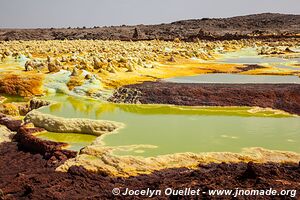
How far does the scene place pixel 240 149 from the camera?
6852mm

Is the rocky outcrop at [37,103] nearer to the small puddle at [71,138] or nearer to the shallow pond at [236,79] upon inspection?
the small puddle at [71,138]

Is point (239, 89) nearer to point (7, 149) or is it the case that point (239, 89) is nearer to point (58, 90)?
point (58, 90)

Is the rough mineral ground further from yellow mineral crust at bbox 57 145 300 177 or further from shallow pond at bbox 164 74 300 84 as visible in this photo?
shallow pond at bbox 164 74 300 84

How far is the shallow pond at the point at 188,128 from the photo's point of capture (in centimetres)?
700

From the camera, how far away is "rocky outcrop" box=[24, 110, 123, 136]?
8.54 meters

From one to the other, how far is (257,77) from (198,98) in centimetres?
445

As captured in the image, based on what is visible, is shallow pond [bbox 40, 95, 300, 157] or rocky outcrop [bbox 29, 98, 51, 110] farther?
rocky outcrop [bbox 29, 98, 51, 110]

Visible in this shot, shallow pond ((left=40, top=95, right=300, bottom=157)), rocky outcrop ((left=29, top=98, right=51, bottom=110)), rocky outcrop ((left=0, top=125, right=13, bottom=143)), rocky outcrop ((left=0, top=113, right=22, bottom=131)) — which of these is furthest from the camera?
rocky outcrop ((left=29, top=98, right=51, bottom=110))

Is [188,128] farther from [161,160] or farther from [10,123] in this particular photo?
[10,123]

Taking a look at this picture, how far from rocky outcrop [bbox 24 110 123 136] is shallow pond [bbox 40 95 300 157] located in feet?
0.73

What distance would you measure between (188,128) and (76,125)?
7.58ft

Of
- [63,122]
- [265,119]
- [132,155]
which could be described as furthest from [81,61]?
[132,155]

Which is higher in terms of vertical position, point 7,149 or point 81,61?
point 81,61

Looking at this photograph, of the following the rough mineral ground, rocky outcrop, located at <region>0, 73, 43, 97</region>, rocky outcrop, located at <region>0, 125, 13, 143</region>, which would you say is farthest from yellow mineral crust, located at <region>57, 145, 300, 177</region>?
rocky outcrop, located at <region>0, 73, 43, 97</region>
